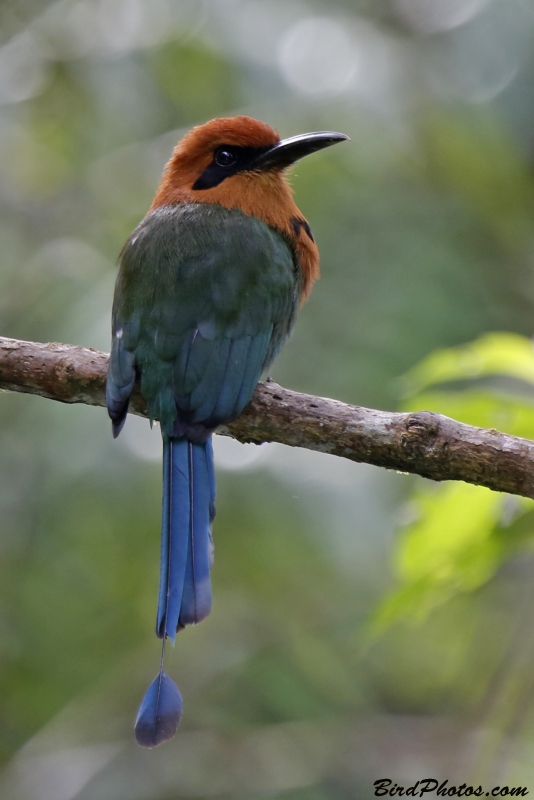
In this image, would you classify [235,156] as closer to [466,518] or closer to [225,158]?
[225,158]

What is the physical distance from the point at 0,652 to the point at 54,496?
852mm

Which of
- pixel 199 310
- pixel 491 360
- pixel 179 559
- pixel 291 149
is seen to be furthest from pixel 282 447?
pixel 491 360

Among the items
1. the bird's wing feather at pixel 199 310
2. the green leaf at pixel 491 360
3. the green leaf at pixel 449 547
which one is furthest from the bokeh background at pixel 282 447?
the green leaf at pixel 491 360

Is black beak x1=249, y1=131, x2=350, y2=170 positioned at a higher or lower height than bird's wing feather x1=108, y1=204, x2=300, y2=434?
higher

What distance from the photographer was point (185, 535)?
8.78 ft

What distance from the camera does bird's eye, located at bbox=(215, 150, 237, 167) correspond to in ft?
11.4

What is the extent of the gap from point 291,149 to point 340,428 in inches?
51.5

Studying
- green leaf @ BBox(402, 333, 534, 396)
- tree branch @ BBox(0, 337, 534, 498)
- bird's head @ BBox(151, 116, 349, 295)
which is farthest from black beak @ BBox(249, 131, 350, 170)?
green leaf @ BBox(402, 333, 534, 396)

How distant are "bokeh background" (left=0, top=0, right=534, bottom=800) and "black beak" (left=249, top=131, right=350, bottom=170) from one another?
0.78 m

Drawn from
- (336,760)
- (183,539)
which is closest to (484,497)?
(183,539)

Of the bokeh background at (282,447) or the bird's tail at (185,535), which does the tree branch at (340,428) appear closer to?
the bird's tail at (185,535)

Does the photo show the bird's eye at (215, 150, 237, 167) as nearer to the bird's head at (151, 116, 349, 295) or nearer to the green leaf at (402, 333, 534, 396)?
the bird's head at (151, 116, 349, 295)

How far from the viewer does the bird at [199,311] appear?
263 cm

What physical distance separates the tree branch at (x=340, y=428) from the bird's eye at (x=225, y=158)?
949 millimetres
